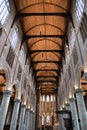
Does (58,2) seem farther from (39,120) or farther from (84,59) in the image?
(39,120)

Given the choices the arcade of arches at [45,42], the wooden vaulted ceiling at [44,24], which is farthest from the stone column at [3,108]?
the wooden vaulted ceiling at [44,24]

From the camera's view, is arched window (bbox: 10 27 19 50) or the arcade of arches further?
arched window (bbox: 10 27 19 50)

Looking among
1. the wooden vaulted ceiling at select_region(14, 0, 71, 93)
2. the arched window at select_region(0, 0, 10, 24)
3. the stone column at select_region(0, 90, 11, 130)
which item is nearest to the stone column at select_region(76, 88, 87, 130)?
the stone column at select_region(0, 90, 11, 130)

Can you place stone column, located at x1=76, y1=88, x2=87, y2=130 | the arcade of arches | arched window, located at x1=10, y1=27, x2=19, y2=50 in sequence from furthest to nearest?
arched window, located at x1=10, y1=27, x2=19, y2=50, the arcade of arches, stone column, located at x1=76, y1=88, x2=87, y2=130

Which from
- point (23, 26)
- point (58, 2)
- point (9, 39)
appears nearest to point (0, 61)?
point (9, 39)

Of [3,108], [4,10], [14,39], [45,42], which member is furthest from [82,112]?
[45,42]

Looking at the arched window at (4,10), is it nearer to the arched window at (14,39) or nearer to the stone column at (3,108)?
the arched window at (14,39)

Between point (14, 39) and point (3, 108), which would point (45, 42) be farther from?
point (3, 108)

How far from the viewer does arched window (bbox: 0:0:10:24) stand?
42.9ft

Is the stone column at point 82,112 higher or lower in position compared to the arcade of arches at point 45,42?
lower

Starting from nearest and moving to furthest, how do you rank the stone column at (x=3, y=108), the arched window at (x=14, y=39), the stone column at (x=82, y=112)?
the stone column at (x=82, y=112)
the stone column at (x=3, y=108)
the arched window at (x=14, y=39)

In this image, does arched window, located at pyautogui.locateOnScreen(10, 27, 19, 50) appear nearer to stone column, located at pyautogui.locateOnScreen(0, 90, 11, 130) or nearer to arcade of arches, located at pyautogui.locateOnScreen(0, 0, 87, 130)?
arcade of arches, located at pyautogui.locateOnScreen(0, 0, 87, 130)

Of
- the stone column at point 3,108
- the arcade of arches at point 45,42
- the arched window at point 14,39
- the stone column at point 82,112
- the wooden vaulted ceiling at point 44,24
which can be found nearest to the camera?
the stone column at point 82,112

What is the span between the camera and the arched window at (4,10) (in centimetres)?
1306
